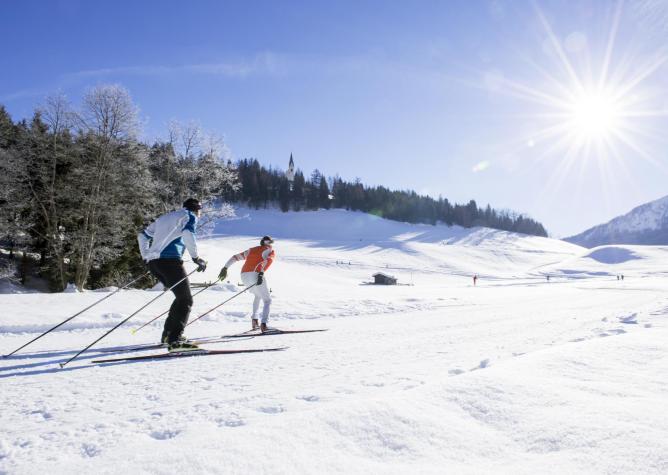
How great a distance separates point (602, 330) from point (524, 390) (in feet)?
16.3

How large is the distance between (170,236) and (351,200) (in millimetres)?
115048

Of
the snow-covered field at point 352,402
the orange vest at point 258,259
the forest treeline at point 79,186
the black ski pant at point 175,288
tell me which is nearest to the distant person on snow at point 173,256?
the black ski pant at point 175,288

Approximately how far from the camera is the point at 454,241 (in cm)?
9431

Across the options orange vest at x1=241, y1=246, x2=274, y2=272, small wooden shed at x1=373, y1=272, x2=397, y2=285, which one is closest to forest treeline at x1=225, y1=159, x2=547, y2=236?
small wooden shed at x1=373, y1=272, x2=397, y2=285

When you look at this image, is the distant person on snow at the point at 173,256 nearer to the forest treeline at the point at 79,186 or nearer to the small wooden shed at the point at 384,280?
the forest treeline at the point at 79,186

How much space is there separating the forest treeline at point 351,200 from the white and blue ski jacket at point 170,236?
3718 inches

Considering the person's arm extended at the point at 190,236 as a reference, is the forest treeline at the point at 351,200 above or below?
above

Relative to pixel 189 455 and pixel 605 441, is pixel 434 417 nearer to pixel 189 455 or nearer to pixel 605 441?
pixel 605 441

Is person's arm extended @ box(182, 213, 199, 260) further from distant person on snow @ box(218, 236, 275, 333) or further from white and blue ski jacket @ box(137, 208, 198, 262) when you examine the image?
distant person on snow @ box(218, 236, 275, 333)

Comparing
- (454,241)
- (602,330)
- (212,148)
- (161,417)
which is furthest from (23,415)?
(454,241)

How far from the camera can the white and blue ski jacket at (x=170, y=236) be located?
5547 mm

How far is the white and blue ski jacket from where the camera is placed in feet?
18.2

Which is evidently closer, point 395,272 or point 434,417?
point 434,417

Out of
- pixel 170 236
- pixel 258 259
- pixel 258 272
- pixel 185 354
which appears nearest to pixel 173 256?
pixel 170 236
